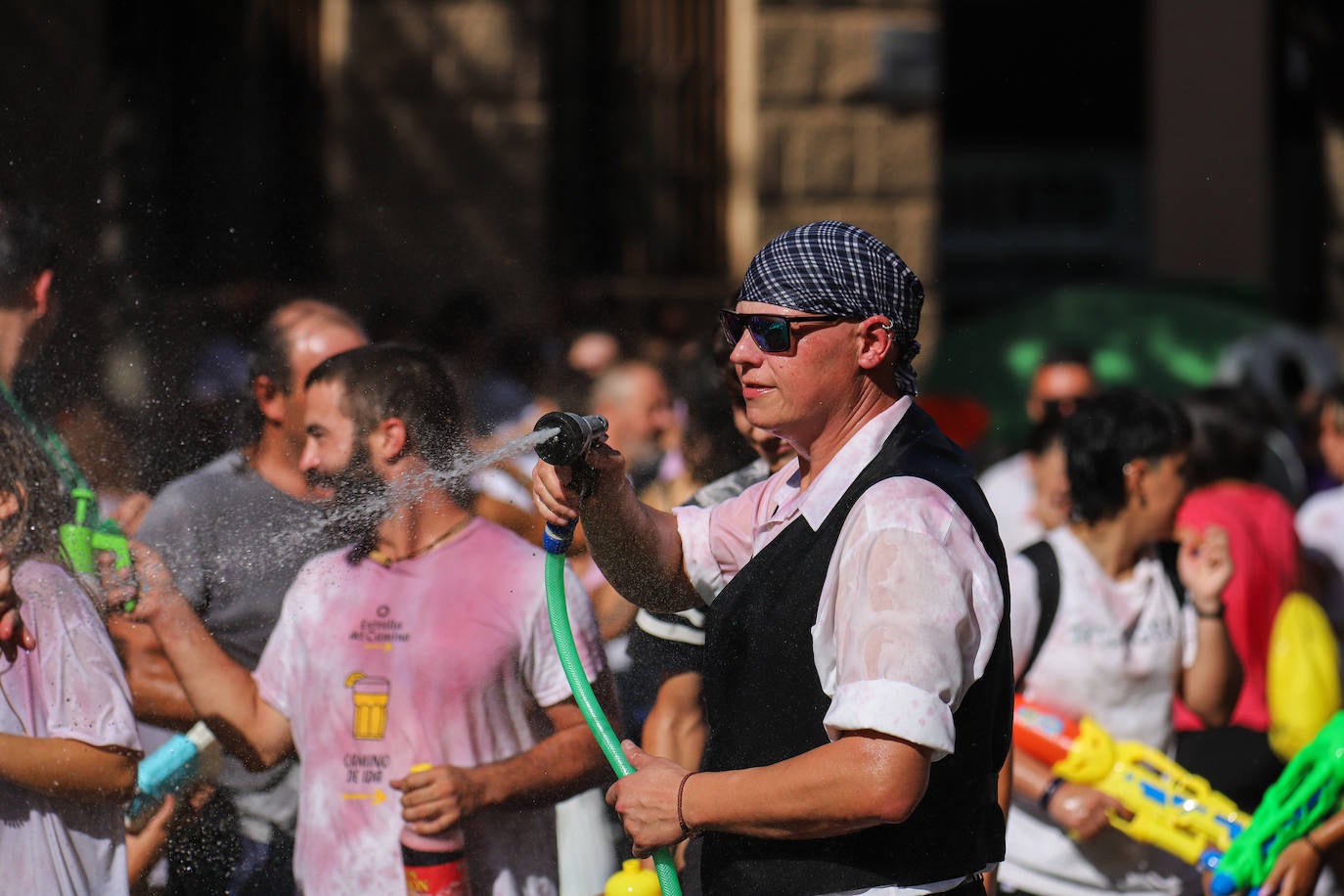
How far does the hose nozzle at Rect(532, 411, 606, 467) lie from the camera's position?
235 cm

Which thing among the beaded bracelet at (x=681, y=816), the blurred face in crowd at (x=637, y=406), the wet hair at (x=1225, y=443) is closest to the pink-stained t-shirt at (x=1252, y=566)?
the wet hair at (x=1225, y=443)

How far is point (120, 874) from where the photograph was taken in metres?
2.99

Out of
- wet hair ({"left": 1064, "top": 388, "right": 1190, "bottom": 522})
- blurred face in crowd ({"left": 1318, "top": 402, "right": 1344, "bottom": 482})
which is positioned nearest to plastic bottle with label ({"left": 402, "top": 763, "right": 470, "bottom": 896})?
wet hair ({"left": 1064, "top": 388, "right": 1190, "bottom": 522})

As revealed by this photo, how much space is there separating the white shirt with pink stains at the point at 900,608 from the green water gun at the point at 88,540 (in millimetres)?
1461

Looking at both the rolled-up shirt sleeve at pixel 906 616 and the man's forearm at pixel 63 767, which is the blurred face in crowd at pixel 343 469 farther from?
the rolled-up shirt sleeve at pixel 906 616

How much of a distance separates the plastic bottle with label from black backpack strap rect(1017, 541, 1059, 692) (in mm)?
1245

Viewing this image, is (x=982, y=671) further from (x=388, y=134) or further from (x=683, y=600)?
(x=388, y=134)

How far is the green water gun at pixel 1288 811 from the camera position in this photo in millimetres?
3199

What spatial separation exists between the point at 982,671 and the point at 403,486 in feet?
4.21

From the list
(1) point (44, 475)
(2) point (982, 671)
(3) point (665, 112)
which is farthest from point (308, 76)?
(2) point (982, 671)

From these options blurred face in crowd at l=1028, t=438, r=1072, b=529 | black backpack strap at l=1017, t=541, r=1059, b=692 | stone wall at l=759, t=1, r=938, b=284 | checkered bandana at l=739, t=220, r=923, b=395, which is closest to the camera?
checkered bandana at l=739, t=220, r=923, b=395

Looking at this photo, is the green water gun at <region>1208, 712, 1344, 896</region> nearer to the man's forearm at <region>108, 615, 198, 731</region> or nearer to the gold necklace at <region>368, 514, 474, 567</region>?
the gold necklace at <region>368, 514, 474, 567</region>

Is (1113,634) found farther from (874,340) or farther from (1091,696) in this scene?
(874,340)

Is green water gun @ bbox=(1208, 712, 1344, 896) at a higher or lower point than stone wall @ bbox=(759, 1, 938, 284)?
lower
